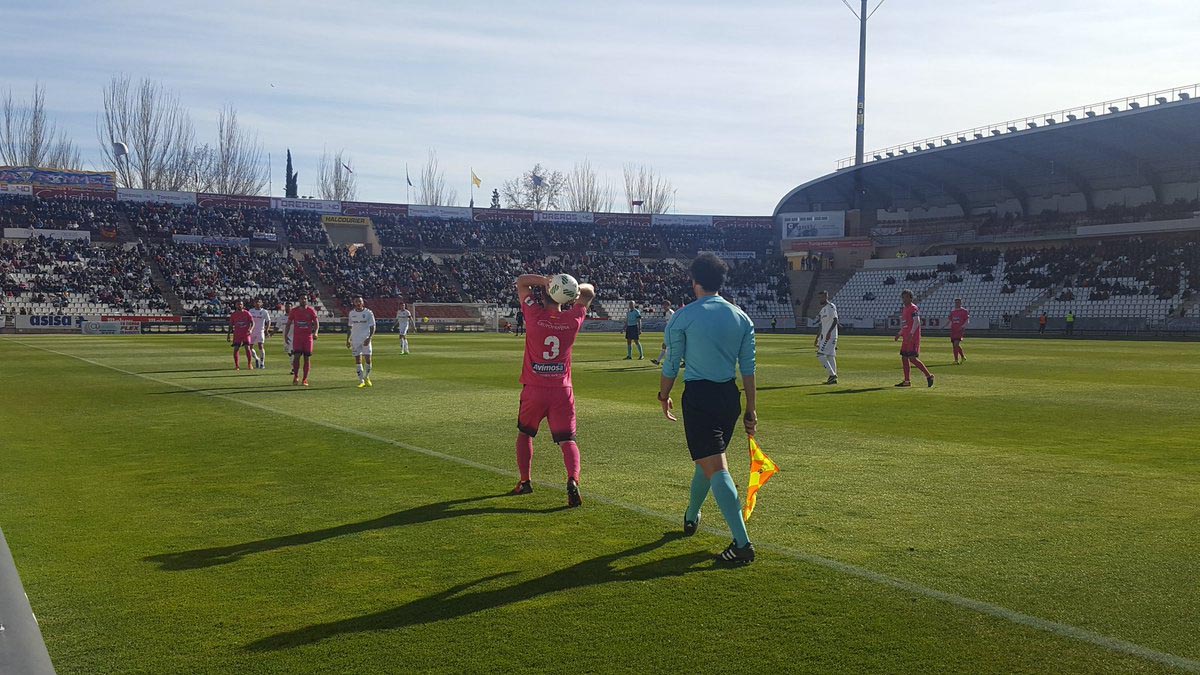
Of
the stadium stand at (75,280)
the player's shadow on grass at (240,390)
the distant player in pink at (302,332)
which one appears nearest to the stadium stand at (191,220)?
the stadium stand at (75,280)

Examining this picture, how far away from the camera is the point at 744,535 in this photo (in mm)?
6340

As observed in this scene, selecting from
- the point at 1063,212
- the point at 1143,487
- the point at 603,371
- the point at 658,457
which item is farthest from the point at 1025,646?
the point at 1063,212

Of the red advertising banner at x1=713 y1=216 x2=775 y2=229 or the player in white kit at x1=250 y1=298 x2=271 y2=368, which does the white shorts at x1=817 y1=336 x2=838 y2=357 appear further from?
the red advertising banner at x1=713 y1=216 x2=775 y2=229

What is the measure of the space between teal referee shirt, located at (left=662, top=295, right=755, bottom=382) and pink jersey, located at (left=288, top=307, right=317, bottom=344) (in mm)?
15929

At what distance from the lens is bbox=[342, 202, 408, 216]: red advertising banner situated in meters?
78.9

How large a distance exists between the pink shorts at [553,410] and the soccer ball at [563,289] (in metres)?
0.84

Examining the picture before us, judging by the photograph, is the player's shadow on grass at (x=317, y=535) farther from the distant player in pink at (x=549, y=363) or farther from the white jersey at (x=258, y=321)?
the white jersey at (x=258, y=321)

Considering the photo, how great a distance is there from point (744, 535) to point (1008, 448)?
22.1ft

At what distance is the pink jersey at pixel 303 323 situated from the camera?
20828mm

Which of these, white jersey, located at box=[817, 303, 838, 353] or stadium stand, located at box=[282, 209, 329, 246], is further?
stadium stand, located at box=[282, 209, 329, 246]

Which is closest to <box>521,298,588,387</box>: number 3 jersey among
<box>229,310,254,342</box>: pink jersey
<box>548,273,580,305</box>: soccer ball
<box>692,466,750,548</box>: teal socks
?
<box>548,273,580,305</box>: soccer ball

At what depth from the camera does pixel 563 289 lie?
8.28 metres

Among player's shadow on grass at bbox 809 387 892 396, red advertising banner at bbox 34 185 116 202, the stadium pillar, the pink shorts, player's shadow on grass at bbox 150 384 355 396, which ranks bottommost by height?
player's shadow on grass at bbox 150 384 355 396

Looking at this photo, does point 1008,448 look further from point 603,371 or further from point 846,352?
→ point 846,352
